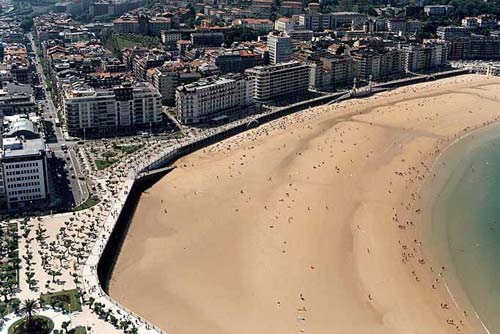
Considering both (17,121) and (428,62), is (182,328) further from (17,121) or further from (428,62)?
(428,62)

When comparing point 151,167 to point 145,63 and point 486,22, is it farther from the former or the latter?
point 486,22

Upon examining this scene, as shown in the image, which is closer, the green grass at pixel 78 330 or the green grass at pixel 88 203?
the green grass at pixel 78 330

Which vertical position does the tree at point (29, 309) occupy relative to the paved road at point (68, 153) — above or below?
below

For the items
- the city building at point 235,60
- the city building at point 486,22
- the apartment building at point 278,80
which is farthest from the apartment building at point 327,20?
the apartment building at point 278,80

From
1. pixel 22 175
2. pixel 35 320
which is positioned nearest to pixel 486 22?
pixel 22 175

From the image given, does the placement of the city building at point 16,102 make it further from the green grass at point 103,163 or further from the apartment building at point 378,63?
the apartment building at point 378,63

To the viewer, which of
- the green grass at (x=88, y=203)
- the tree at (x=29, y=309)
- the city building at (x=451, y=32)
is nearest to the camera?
the tree at (x=29, y=309)
